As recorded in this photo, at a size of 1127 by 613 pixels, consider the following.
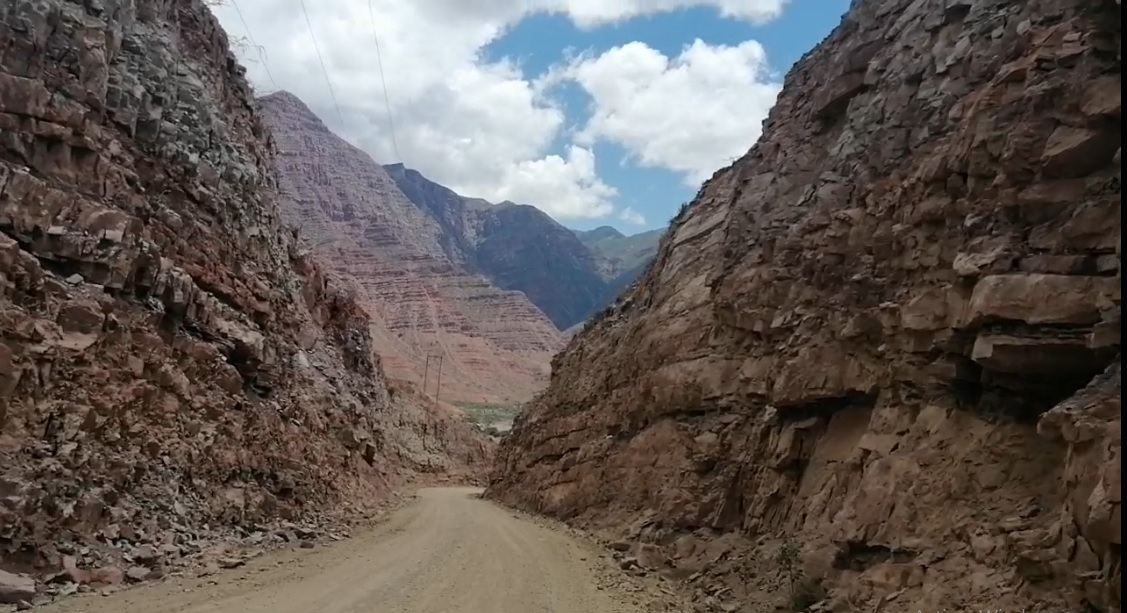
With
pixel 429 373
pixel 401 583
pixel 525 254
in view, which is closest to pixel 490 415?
pixel 429 373

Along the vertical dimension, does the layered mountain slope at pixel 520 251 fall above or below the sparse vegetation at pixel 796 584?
above

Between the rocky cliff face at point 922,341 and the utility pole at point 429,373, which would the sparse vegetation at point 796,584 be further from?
the utility pole at point 429,373

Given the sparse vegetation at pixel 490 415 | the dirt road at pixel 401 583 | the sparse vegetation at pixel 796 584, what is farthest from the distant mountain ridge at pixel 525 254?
the sparse vegetation at pixel 796 584

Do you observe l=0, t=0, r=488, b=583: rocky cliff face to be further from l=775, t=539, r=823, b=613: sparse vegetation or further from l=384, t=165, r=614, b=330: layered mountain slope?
l=384, t=165, r=614, b=330: layered mountain slope

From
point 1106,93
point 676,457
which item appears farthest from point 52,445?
point 1106,93

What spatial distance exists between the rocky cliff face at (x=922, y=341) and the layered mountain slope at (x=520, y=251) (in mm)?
159061

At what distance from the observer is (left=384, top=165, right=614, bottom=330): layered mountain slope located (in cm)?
17950

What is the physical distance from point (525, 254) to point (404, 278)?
69.3 meters

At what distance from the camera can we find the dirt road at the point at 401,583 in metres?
9.04

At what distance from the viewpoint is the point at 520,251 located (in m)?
190

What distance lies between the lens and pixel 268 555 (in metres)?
13.0

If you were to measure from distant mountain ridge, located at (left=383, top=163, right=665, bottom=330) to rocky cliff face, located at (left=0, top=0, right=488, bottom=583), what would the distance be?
500 ft

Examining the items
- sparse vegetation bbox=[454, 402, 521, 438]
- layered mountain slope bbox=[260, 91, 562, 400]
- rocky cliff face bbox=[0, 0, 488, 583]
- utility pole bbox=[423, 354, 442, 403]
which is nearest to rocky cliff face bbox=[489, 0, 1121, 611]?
rocky cliff face bbox=[0, 0, 488, 583]

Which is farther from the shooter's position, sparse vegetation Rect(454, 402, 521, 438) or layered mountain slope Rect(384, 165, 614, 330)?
layered mountain slope Rect(384, 165, 614, 330)
